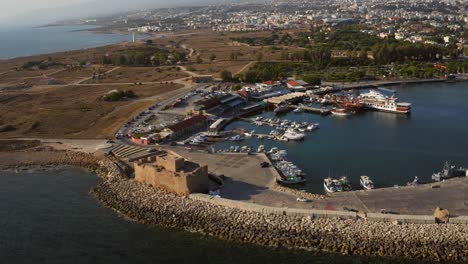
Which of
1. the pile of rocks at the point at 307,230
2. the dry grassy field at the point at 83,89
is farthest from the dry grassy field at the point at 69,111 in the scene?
Answer: the pile of rocks at the point at 307,230

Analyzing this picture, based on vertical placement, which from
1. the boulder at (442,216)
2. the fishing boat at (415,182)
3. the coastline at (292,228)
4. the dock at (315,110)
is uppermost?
the boulder at (442,216)

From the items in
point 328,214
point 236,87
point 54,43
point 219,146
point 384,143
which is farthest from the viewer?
point 54,43

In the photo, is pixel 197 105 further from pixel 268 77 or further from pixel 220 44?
pixel 220 44

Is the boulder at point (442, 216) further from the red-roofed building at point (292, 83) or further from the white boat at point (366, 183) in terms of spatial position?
the red-roofed building at point (292, 83)

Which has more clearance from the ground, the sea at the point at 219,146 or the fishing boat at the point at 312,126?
the fishing boat at the point at 312,126

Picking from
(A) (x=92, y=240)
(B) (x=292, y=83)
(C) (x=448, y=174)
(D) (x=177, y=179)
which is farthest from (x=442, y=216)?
(B) (x=292, y=83)

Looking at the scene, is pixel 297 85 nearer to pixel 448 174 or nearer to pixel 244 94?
pixel 244 94
